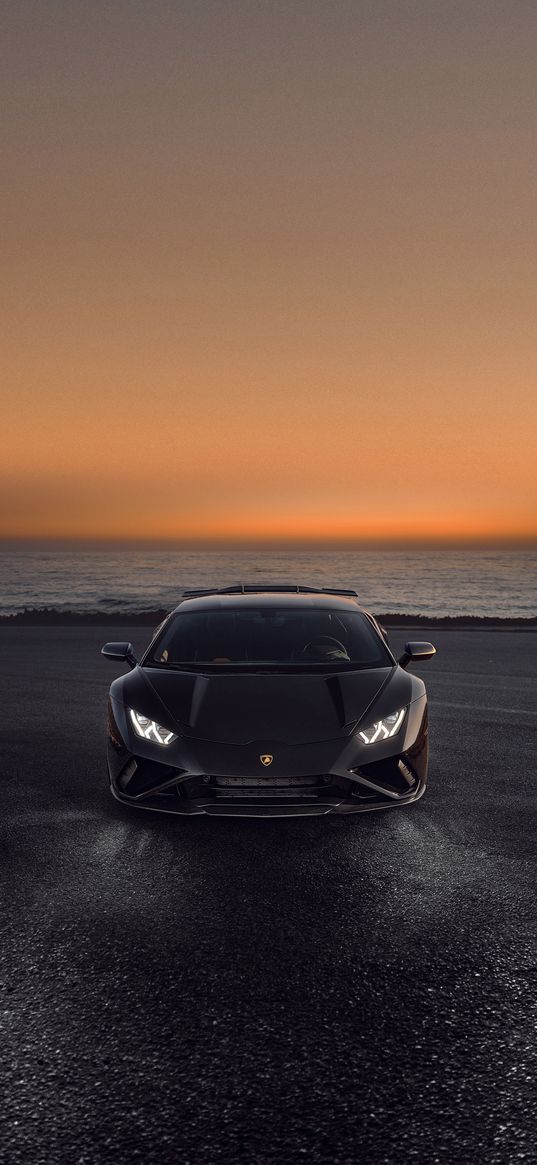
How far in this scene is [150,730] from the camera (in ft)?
18.0

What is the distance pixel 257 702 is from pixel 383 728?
82 centimetres

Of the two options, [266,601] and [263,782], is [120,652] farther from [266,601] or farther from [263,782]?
[263,782]

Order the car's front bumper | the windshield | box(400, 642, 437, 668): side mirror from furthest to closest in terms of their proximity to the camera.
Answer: the windshield → box(400, 642, 437, 668): side mirror → the car's front bumper

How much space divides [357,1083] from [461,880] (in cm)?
207

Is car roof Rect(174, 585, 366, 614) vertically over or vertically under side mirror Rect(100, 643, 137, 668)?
over

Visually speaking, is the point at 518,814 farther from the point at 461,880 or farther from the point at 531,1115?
the point at 531,1115

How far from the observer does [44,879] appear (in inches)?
185

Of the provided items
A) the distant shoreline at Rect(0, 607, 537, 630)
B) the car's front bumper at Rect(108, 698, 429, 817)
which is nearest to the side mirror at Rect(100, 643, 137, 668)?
the car's front bumper at Rect(108, 698, 429, 817)

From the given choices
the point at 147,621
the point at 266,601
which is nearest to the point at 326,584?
the point at 147,621

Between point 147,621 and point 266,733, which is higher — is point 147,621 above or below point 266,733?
below

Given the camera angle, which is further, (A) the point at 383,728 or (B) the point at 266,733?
(A) the point at 383,728

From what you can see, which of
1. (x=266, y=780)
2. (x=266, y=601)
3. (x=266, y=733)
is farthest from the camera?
(x=266, y=601)

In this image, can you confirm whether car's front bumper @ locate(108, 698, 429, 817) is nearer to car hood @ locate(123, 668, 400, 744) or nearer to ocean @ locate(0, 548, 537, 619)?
car hood @ locate(123, 668, 400, 744)

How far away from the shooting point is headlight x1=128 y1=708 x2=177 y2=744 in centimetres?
537
